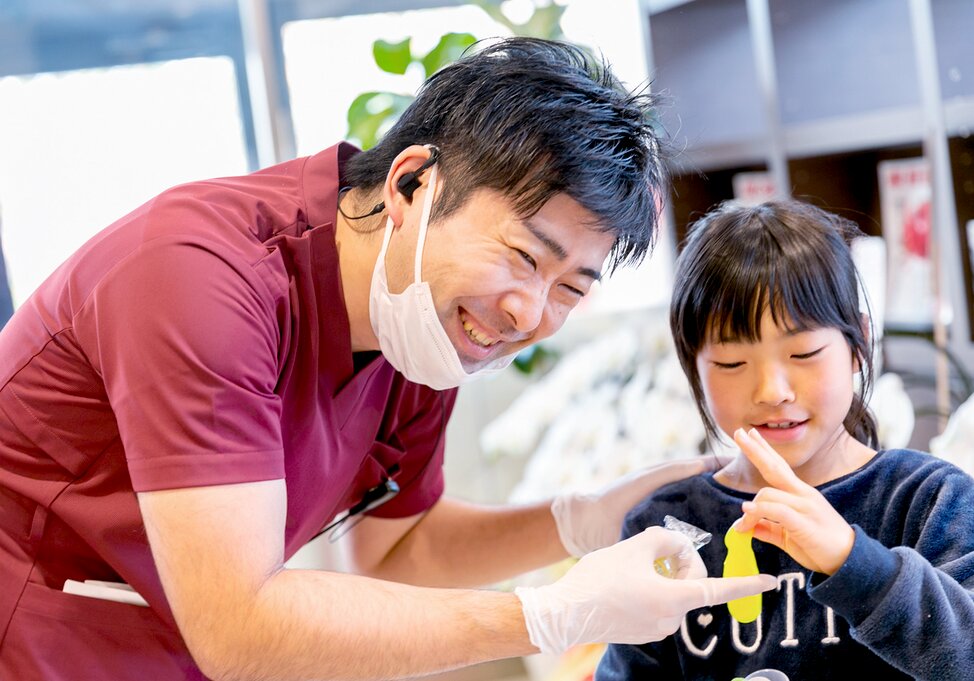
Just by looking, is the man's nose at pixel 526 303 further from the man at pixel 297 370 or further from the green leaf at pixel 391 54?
the green leaf at pixel 391 54

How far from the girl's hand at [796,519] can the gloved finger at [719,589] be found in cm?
6

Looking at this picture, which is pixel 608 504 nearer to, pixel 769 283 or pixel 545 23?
pixel 769 283

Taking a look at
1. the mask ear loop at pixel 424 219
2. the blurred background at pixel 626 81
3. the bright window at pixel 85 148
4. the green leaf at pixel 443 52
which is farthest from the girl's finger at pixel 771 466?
the bright window at pixel 85 148

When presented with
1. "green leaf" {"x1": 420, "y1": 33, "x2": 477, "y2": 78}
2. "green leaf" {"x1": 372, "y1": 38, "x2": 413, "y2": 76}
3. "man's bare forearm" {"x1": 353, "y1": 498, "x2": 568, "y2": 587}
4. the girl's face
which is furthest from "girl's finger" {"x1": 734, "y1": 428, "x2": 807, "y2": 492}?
"green leaf" {"x1": 372, "y1": 38, "x2": 413, "y2": 76}

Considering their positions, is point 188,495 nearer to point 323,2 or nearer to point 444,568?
point 444,568

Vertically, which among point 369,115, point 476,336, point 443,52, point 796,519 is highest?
point 443,52

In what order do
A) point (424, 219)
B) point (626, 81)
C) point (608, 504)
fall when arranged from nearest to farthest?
point (424, 219), point (608, 504), point (626, 81)

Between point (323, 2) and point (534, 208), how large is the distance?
256 centimetres

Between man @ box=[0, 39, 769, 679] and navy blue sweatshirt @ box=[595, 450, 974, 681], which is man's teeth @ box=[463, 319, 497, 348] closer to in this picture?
man @ box=[0, 39, 769, 679]

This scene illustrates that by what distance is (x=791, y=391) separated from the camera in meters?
1.18

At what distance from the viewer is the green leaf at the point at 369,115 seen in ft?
10.1

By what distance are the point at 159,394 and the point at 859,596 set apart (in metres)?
0.71

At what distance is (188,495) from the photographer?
1027mm

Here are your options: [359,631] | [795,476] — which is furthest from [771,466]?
[359,631]
